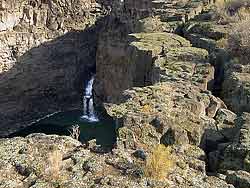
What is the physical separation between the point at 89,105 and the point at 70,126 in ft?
18.3

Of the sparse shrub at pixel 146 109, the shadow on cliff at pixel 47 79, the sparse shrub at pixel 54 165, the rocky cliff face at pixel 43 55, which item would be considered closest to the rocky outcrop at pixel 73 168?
the sparse shrub at pixel 54 165

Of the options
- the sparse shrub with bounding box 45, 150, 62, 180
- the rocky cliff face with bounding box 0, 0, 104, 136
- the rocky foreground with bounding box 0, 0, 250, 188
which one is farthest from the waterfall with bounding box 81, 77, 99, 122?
the sparse shrub with bounding box 45, 150, 62, 180

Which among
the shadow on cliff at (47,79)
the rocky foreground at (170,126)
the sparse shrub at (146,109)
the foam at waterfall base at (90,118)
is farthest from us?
the shadow on cliff at (47,79)

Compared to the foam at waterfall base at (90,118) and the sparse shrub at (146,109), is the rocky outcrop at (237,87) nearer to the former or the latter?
the sparse shrub at (146,109)

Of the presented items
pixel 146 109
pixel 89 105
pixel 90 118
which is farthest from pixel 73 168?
pixel 89 105

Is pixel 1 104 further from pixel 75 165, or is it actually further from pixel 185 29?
pixel 75 165

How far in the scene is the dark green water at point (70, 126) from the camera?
1277 inches

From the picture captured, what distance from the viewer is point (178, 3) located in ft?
110

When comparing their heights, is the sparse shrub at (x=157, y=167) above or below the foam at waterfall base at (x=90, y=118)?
above

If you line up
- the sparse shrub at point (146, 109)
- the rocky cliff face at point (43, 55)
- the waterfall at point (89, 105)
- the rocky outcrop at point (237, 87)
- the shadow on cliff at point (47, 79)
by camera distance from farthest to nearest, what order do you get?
the rocky cliff face at point (43, 55), the shadow on cliff at point (47, 79), the waterfall at point (89, 105), the rocky outcrop at point (237, 87), the sparse shrub at point (146, 109)

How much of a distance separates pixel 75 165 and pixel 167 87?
6.83 m

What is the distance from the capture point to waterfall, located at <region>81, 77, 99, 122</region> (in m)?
37.2

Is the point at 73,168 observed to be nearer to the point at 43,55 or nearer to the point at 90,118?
the point at 90,118

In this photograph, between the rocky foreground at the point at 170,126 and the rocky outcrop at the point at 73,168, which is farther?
the rocky foreground at the point at 170,126
